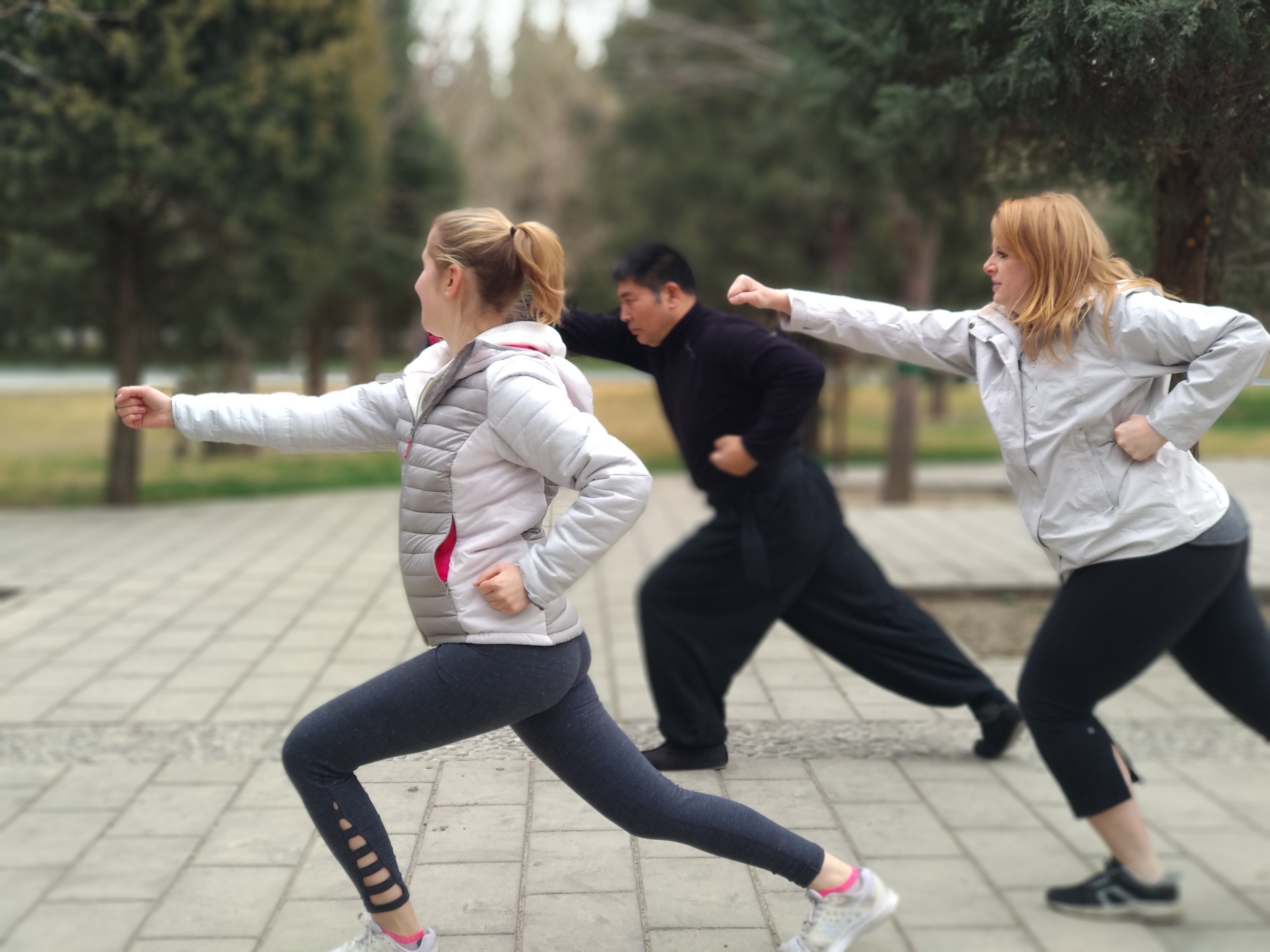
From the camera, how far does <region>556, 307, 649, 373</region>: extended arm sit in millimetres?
3539

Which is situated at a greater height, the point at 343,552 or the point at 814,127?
the point at 814,127

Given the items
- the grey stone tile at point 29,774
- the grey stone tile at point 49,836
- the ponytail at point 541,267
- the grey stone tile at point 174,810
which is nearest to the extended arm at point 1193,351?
the ponytail at point 541,267

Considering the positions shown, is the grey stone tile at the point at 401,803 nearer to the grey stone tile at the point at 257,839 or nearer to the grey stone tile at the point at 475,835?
the grey stone tile at the point at 475,835

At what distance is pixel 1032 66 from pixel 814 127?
601 cm

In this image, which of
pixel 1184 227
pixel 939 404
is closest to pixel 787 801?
pixel 1184 227

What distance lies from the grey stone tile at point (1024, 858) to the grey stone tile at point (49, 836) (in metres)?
2.61

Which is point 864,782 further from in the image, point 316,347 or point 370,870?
point 316,347

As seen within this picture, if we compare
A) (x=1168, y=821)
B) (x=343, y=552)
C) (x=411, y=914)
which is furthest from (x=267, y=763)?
(x=343, y=552)

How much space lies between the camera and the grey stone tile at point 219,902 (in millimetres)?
3244

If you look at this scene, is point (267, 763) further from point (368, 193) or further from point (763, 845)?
point (368, 193)

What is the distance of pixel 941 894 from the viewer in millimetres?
3338

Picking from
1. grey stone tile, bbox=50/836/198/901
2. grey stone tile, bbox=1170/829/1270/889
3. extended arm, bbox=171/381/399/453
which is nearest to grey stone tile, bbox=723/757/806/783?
grey stone tile, bbox=1170/829/1270/889

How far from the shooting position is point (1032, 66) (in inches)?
125

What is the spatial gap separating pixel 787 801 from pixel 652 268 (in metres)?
1.61
